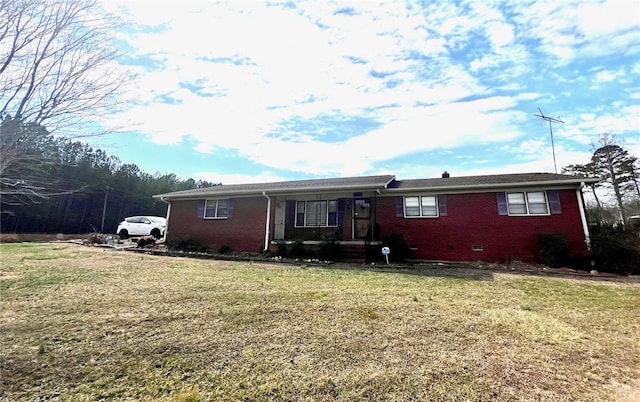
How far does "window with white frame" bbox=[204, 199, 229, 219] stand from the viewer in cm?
1541

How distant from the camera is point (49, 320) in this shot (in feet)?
13.8

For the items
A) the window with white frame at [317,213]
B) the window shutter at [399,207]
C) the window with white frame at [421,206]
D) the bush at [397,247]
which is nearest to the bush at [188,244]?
the window with white frame at [317,213]

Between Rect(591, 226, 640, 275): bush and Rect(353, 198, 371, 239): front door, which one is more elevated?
Rect(353, 198, 371, 239): front door

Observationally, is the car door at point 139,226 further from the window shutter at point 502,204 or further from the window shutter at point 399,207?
the window shutter at point 502,204

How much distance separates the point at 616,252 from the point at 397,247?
6.84 m

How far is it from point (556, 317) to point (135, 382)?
19.2 ft

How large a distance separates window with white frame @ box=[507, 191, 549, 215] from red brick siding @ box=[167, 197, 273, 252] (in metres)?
10.6

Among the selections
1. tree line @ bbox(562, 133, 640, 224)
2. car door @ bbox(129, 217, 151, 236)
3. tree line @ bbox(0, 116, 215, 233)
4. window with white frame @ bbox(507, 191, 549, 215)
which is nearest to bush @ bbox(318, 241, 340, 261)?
window with white frame @ bbox(507, 191, 549, 215)

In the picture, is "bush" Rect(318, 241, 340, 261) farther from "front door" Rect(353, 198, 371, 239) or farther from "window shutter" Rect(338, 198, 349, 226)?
"window shutter" Rect(338, 198, 349, 226)

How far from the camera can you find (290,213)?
15.0 meters

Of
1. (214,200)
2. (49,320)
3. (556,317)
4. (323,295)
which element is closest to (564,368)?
(556,317)

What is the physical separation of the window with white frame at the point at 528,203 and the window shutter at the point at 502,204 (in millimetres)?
106

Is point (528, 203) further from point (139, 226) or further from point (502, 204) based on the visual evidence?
point (139, 226)

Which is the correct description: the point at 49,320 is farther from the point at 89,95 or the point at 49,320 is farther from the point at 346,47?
the point at 346,47
